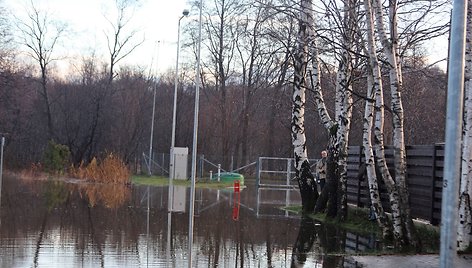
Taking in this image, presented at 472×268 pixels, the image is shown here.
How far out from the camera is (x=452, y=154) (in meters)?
5.23

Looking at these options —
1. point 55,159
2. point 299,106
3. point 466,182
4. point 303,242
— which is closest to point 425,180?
point 303,242

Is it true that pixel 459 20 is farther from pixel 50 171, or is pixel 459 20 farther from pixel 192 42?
pixel 192 42

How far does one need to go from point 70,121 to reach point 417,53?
39867 millimetres

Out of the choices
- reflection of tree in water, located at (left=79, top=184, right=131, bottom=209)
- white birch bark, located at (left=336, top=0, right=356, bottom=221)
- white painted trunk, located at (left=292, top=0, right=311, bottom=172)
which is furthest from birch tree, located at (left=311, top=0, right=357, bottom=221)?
reflection of tree in water, located at (left=79, top=184, right=131, bottom=209)

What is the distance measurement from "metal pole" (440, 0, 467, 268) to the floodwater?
5209 millimetres

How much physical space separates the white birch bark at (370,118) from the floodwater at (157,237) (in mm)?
829

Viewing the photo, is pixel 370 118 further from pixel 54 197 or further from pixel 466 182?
pixel 54 197

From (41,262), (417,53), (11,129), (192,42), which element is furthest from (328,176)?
(11,129)

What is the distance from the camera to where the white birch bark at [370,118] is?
12.3 metres

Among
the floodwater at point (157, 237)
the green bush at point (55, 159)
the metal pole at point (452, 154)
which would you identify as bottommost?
the floodwater at point (157, 237)

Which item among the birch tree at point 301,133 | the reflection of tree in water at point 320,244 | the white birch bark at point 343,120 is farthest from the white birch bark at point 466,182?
the birch tree at point 301,133

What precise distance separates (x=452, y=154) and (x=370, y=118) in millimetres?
9022

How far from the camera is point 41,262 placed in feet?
34.8

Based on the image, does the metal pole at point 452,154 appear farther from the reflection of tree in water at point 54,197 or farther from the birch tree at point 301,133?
the reflection of tree in water at point 54,197
